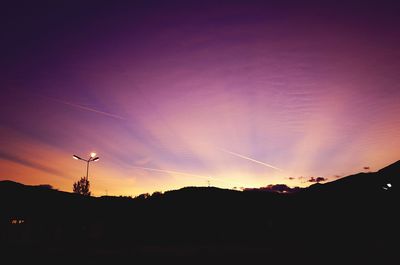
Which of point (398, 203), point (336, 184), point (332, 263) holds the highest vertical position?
point (336, 184)

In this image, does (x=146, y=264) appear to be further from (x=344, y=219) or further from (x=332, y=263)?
(x=344, y=219)

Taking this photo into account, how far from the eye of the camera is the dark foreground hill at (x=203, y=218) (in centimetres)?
2706

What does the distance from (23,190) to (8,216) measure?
5385 mm

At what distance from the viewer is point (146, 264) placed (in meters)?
16.0

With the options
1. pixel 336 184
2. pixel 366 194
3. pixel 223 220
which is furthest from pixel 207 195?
pixel 366 194

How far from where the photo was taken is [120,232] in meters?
35.6

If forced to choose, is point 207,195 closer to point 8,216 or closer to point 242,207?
point 242,207

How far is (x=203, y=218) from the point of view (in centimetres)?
3675

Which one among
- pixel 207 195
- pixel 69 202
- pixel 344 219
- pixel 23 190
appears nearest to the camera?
pixel 23 190

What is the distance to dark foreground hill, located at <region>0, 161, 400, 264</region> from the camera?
1065 inches

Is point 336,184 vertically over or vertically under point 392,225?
over

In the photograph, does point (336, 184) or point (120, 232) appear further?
point (120, 232)

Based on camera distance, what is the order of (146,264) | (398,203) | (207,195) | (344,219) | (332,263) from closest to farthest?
(332,263) < (146,264) < (398,203) < (344,219) < (207,195)

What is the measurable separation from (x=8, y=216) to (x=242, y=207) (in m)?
25.3
